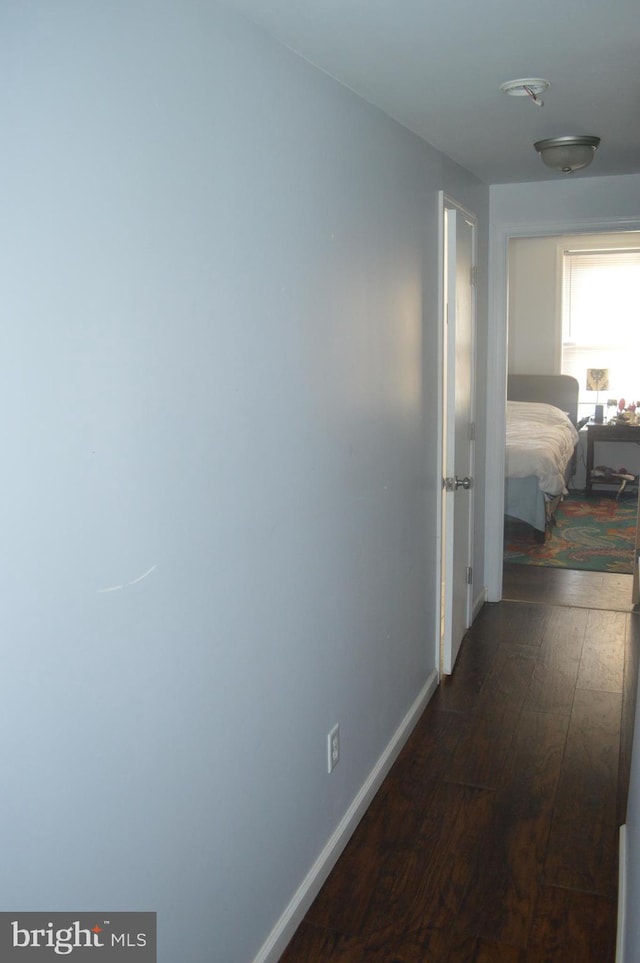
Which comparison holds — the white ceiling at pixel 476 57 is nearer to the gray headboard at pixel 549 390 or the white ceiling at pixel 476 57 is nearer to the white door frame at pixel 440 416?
the white door frame at pixel 440 416

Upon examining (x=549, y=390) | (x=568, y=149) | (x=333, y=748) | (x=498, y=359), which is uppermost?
(x=568, y=149)

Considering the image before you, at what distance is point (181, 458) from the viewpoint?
1649 millimetres

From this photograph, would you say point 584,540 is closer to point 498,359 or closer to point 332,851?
→ point 498,359

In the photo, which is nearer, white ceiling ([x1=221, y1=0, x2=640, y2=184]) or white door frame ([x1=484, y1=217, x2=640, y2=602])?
white ceiling ([x1=221, y1=0, x2=640, y2=184])

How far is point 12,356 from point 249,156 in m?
0.89

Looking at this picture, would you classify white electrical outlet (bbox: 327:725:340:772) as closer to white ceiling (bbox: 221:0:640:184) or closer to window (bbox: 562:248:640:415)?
white ceiling (bbox: 221:0:640:184)

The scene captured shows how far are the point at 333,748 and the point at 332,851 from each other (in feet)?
1.02

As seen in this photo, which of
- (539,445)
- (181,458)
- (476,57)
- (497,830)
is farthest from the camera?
(539,445)

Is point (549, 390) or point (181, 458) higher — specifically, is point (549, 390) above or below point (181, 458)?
below

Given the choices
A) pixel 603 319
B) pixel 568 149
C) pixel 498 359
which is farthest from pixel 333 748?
pixel 603 319

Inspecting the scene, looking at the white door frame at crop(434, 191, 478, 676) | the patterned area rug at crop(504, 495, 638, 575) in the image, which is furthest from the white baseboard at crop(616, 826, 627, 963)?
the patterned area rug at crop(504, 495, 638, 575)

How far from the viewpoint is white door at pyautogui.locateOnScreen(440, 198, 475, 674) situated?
3621 mm

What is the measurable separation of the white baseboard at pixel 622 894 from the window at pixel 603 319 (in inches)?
256

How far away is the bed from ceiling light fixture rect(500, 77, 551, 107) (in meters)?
3.74
